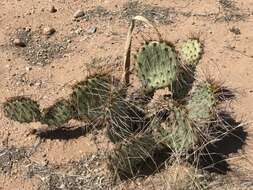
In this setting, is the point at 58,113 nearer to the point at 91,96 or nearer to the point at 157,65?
the point at 91,96

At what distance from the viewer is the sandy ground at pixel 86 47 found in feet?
14.7

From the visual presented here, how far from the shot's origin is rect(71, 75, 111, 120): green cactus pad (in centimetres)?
405

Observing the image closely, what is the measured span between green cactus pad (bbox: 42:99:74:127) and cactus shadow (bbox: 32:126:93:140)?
190mm

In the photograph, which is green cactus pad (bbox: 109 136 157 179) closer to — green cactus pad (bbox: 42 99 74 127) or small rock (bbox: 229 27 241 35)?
green cactus pad (bbox: 42 99 74 127)

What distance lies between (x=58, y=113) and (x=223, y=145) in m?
1.17

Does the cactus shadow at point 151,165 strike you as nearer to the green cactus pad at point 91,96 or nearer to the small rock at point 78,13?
the green cactus pad at point 91,96

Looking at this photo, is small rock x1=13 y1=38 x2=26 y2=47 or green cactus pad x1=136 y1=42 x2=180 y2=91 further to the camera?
small rock x1=13 y1=38 x2=26 y2=47

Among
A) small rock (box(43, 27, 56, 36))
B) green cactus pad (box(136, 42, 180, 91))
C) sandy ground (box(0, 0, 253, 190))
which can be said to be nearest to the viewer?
green cactus pad (box(136, 42, 180, 91))

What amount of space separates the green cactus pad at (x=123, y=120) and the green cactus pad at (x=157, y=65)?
8.0 inches

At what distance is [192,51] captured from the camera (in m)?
4.39

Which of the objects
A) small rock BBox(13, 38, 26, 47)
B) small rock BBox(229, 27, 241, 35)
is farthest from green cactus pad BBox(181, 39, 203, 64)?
small rock BBox(13, 38, 26, 47)

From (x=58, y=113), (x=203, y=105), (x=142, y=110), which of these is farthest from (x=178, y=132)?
(x=58, y=113)

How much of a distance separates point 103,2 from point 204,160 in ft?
6.85

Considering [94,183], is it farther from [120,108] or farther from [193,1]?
[193,1]
